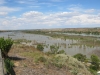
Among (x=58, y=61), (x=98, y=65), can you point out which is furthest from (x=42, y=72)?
(x=98, y=65)

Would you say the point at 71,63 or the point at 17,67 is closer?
the point at 17,67

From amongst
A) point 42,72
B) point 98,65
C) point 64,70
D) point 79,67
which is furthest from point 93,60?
point 42,72

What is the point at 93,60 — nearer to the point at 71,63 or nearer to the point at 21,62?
the point at 71,63

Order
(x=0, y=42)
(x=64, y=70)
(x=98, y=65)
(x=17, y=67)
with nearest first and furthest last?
(x=17, y=67)
(x=64, y=70)
(x=0, y=42)
(x=98, y=65)

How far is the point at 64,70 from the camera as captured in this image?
11.7 m

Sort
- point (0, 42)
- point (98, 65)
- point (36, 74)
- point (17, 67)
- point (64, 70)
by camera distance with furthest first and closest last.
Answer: point (98, 65) < point (0, 42) < point (64, 70) < point (17, 67) < point (36, 74)

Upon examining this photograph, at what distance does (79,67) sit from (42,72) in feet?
11.2

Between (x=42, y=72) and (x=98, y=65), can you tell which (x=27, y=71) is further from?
(x=98, y=65)

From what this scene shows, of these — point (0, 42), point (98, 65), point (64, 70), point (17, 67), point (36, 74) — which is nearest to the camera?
point (36, 74)

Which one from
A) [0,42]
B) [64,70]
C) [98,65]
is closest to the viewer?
[64,70]

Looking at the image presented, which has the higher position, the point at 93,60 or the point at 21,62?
the point at 21,62

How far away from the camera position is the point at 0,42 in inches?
495

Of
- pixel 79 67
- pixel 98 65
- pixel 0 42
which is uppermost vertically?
pixel 0 42

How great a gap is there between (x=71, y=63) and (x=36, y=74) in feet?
11.7
